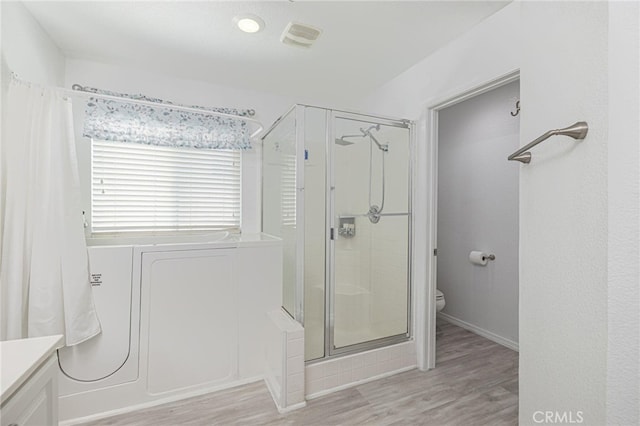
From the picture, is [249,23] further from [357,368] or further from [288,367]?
[357,368]

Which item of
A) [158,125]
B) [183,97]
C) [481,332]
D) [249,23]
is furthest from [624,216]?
[183,97]

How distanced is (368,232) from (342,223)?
28 centimetres

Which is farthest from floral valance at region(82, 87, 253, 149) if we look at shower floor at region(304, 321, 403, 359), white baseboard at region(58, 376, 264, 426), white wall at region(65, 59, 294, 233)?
white baseboard at region(58, 376, 264, 426)

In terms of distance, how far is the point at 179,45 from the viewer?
2113 millimetres

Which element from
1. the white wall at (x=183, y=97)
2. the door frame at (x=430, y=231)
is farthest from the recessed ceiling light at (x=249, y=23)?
the door frame at (x=430, y=231)

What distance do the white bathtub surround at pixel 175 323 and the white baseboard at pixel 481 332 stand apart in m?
2.19

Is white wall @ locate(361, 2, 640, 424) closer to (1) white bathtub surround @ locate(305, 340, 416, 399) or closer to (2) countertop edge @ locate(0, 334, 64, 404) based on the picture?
(1) white bathtub surround @ locate(305, 340, 416, 399)

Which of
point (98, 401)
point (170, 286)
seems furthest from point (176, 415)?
point (170, 286)

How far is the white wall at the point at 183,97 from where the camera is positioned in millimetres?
2336

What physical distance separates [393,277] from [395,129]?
126 centimetres

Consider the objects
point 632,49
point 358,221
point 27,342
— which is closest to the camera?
point 632,49

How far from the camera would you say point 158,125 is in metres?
2.43

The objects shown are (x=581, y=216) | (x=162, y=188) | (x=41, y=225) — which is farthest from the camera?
(x=162, y=188)

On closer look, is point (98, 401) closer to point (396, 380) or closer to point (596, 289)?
point (396, 380)
